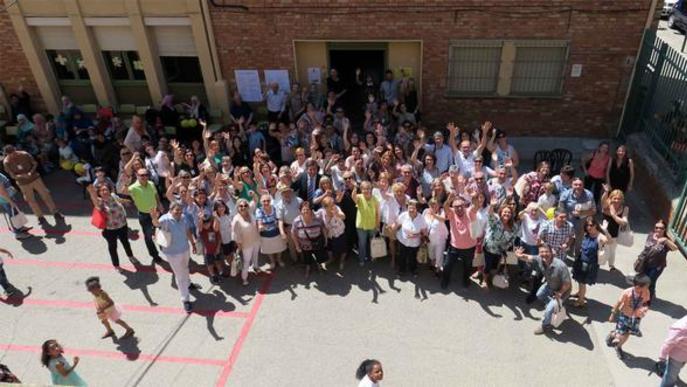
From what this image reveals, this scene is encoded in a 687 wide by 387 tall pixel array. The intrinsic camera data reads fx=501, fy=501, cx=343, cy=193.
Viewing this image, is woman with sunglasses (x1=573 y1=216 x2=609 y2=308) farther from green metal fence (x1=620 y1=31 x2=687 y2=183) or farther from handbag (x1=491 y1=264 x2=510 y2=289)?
green metal fence (x1=620 y1=31 x2=687 y2=183)

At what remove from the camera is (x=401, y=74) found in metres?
11.5

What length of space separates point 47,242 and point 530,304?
28.0 feet

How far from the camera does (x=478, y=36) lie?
10.6m

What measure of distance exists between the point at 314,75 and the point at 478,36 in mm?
3758

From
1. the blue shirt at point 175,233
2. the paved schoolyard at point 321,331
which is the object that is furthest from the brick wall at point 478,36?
the blue shirt at point 175,233

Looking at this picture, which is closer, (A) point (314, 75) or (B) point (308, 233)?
(B) point (308, 233)

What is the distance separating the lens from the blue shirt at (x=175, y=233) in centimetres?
695

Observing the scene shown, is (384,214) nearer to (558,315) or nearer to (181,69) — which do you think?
(558,315)

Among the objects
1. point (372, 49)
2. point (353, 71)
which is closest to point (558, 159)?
point (372, 49)

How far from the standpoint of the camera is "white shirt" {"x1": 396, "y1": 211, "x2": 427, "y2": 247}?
24.3 ft

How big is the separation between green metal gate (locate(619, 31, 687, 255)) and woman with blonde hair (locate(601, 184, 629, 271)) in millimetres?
1411

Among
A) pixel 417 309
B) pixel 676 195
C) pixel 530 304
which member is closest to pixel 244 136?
pixel 417 309

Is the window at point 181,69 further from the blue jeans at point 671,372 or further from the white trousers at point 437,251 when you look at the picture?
the blue jeans at point 671,372

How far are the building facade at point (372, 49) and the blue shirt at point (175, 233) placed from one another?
5.72 meters
